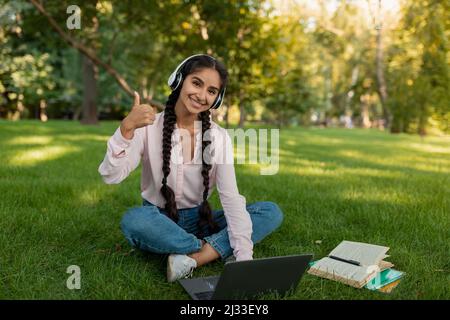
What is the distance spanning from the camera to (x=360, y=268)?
2746mm

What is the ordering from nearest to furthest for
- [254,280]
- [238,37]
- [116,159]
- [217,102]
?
[254,280] < [116,159] < [217,102] < [238,37]

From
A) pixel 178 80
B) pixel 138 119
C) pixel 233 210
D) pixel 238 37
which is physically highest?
pixel 238 37

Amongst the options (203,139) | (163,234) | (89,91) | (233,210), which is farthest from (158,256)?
(89,91)

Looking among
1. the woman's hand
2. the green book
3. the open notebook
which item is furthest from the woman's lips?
the green book

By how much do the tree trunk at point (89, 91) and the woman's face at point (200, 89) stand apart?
1642cm

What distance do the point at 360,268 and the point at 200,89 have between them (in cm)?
148

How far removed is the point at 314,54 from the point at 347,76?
13.4 m

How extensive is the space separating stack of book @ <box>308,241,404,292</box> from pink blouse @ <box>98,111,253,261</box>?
0.52m

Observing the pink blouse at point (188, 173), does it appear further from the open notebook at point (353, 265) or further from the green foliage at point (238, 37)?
→ the green foliage at point (238, 37)

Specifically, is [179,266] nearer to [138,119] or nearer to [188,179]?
[188,179]

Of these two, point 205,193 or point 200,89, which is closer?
point 200,89

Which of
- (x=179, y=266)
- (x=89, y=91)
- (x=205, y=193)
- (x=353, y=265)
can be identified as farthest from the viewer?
(x=89, y=91)

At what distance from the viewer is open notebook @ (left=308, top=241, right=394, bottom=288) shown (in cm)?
267
